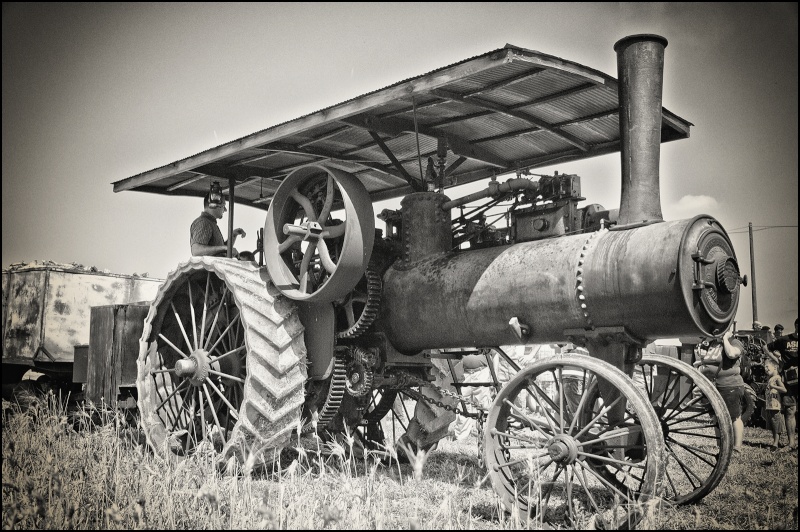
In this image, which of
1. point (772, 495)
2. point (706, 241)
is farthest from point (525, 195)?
point (772, 495)

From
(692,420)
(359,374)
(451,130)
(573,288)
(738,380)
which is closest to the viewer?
(573,288)

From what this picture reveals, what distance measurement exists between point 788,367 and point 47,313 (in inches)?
465

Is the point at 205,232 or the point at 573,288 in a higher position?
the point at 205,232

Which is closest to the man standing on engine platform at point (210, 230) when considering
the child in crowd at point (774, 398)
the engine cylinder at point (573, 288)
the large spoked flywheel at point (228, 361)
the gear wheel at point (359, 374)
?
the large spoked flywheel at point (228, 361)

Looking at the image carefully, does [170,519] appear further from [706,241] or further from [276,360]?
[706,241]

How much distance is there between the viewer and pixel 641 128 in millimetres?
4836

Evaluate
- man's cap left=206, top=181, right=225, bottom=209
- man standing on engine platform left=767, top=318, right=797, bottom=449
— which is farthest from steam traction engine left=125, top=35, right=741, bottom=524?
man standing on engine platform left=767, top=318, right=797, bottom=449


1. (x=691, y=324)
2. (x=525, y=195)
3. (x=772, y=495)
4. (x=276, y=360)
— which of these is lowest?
(x=772, y=495)

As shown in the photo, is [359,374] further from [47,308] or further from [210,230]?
[47,308]

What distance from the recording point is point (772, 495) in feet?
17.6

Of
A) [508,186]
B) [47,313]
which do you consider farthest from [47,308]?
[508,186]

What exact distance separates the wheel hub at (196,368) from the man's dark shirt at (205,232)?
1.59 m

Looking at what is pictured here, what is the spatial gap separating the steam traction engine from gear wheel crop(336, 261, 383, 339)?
0.05 ft

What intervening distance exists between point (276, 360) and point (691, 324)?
3154mm
